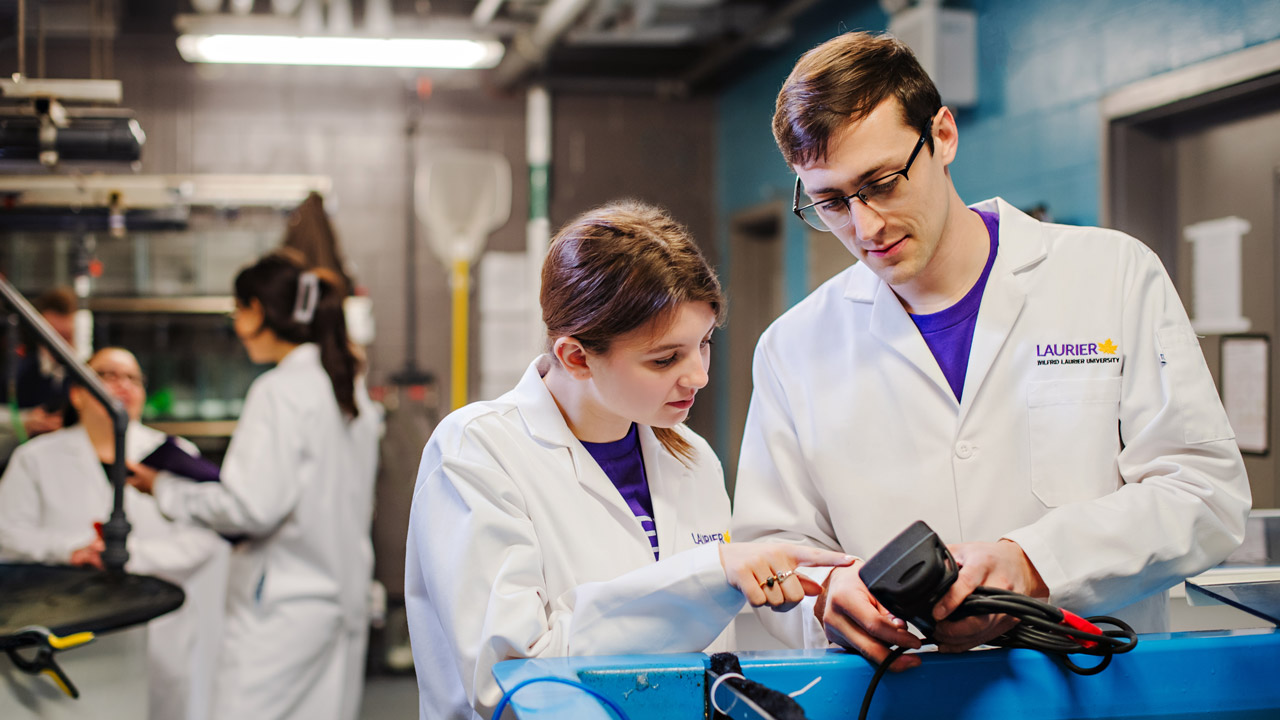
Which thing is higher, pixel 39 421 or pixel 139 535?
pixel 39 421

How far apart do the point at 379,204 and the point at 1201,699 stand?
4.60 meters

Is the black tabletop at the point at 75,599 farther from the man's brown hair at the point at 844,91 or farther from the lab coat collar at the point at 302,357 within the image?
Result: the man's brown hair at the point at 844,91

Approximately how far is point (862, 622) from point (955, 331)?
0.56 metres

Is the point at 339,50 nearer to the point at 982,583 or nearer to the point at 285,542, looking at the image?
the point at 285,542

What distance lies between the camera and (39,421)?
11.1 ft

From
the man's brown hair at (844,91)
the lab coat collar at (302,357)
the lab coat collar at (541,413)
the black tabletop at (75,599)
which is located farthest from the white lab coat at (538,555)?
the lab coat collar at (302,357)

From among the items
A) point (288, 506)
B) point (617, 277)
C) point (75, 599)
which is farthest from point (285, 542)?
point (617, 277)

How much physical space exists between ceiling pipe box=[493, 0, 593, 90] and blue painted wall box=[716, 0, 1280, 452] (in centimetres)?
115

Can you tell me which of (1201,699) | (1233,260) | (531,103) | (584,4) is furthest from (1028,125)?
(531,103)

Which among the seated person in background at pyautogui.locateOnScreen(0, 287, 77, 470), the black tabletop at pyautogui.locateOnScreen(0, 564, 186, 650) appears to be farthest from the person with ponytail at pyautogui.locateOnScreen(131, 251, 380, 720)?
the seated person in background at pyautogui.locateOnScreen(0, 287, 77, 470)

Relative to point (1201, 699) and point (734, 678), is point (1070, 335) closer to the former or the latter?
point (1201, 699)

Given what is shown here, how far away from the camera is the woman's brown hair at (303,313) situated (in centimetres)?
266

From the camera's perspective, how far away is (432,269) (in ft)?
16.3

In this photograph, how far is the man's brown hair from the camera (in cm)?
113
